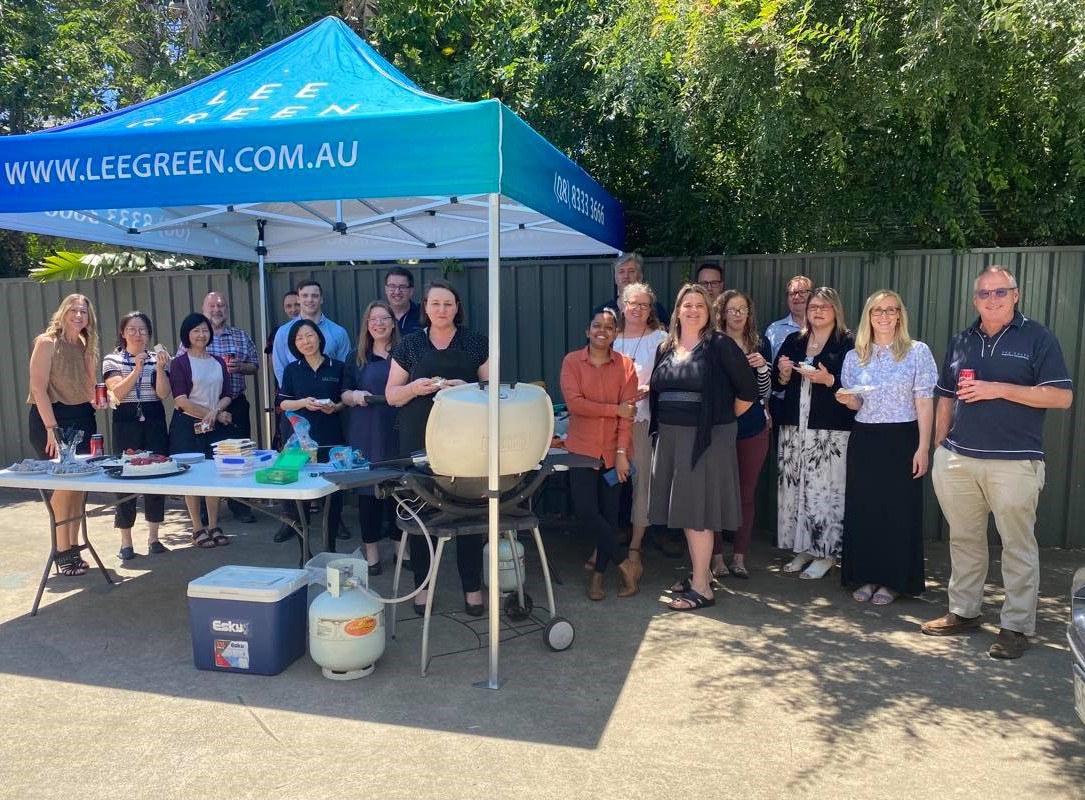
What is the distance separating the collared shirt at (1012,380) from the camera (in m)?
3.79

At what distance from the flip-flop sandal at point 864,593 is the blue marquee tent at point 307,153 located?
227 centimetres

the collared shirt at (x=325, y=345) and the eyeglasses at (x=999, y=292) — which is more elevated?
the eyeglasses at (x=999, y=292)

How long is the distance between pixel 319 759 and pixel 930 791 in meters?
2.12

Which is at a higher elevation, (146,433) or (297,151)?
(297,151)

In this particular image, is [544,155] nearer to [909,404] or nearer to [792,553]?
[909,404]

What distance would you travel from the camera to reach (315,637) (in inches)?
143

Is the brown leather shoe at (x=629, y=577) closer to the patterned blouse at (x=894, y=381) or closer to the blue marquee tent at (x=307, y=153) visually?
the blue marquee tent at (x=307, y=153)

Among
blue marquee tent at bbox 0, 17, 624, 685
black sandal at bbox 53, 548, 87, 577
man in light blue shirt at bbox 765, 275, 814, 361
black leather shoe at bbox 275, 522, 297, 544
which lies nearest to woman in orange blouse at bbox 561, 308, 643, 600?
blue marquee tent at bbox 0, 17, 624, 685

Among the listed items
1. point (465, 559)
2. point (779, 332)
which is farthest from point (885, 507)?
point (465, 559)

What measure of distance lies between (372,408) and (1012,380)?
137 inches

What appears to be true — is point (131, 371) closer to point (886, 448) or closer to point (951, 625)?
point (886, 448)

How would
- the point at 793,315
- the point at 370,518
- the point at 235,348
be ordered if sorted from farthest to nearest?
the point at 235,348, the point at 793,315, the point at 370,518

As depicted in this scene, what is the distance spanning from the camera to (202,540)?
583cm

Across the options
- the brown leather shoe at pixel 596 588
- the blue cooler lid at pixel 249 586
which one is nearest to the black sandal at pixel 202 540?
the blue cooler lid at pixel 249 586
